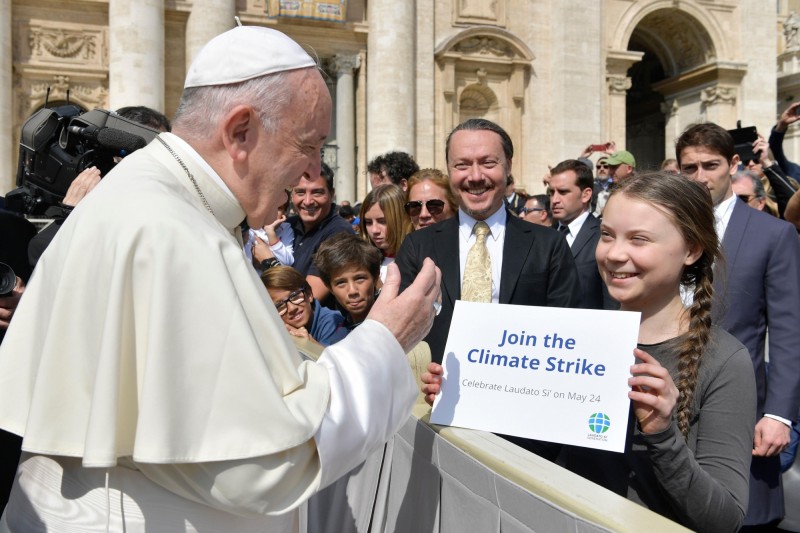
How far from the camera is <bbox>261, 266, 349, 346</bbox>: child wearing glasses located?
4484 millimetres

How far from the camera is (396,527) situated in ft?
7.89

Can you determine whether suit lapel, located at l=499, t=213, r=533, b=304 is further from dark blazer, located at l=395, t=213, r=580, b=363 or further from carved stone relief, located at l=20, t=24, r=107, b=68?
carved stone relief, located at l=20, t=24, r=107, b=68

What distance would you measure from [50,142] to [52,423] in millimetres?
2399

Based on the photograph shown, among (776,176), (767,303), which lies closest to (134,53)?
(776,176)

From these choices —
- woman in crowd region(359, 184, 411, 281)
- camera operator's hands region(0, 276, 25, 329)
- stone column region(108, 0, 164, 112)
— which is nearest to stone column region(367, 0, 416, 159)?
stone column region(108, 0, 164, 112)

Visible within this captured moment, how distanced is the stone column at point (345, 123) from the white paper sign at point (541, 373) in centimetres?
1737

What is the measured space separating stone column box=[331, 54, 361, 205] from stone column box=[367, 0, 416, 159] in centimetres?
73

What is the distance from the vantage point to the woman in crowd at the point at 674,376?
6.13 feet

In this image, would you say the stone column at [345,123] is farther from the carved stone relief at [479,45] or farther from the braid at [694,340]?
the braid at [694,340]

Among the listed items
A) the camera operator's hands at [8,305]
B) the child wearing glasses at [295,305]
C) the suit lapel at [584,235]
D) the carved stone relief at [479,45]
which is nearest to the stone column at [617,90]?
the carved stone relief at [479,45]

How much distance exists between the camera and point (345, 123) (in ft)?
64.2

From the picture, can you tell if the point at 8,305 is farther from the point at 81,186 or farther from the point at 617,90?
the point at 617,90

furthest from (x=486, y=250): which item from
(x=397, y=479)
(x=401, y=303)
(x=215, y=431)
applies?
(x=215, y=431)

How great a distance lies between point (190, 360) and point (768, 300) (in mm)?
2900
